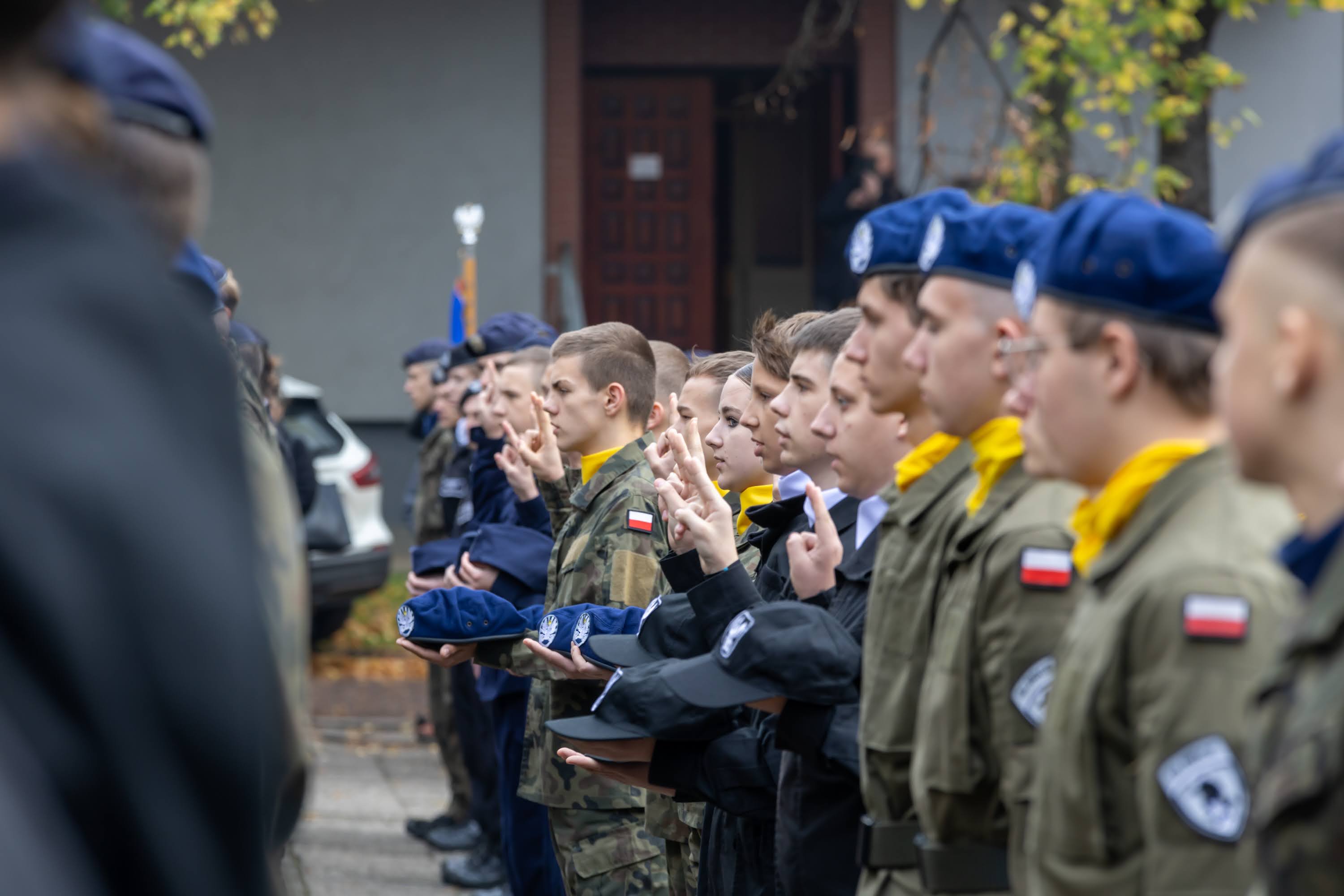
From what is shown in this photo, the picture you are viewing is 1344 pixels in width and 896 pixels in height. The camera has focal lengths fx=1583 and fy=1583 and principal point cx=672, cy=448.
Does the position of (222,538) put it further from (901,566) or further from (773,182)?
(773,182)

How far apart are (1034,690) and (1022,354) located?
0.51 metres

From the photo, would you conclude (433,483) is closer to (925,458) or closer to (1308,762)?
(925,458)

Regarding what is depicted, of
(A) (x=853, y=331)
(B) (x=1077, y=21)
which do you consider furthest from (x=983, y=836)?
(B) (x=1077, y=21)

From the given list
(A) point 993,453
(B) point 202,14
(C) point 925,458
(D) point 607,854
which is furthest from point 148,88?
(B) point 202,14

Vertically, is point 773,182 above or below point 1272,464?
above

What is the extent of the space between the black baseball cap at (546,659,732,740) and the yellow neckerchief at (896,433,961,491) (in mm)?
661

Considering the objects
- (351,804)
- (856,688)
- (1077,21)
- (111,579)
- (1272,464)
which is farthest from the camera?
(1077,21)

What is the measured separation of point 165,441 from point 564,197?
12.4 meters

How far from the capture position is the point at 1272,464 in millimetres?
1589

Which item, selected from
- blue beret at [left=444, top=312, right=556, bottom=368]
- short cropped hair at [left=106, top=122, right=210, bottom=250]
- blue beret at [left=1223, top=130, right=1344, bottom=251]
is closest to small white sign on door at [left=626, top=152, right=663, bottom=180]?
blue beret at [left=444, top=312, right=556, bottom=368]

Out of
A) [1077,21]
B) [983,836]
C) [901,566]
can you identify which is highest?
[1077,21]

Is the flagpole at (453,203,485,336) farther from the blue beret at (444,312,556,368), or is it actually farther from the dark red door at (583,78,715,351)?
the dark red door at (583,78,715,351)

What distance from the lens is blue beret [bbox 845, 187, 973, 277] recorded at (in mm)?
3059

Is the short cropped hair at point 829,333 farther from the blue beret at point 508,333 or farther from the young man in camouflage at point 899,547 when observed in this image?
the blue beret at point 508,333
